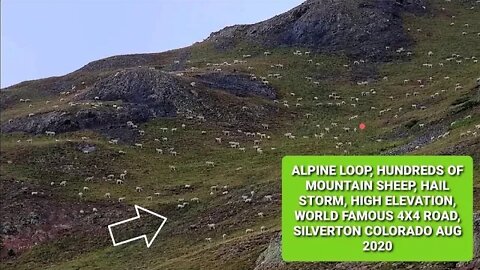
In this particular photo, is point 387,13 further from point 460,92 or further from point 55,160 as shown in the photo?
point 55,160

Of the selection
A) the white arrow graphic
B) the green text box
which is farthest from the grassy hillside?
the green text box

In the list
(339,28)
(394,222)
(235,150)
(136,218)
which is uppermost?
(339,28)

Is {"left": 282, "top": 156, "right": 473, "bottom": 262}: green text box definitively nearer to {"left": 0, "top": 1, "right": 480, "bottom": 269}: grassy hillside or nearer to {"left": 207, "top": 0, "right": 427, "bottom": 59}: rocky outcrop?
{"left": 0, "top": 1, "right": 480, "bottom": 269}: grassy hillside

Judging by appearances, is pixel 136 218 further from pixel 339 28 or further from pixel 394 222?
pixel 339 28

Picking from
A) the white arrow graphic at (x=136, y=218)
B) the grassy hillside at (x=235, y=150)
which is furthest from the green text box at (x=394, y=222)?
the white arrow graphic at (x=136, y=218)

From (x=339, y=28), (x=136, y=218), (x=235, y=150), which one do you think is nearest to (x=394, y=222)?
(x=136, y=218)

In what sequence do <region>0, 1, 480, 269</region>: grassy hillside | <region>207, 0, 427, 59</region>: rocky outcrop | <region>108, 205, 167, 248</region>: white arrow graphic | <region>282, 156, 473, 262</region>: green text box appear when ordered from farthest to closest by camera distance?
1. <region>207, 0, 427, 59</region>: rocky outcrop
2. <region>108, 205, 167, 248</region>: white arrow graphic
3. <region>0, 1, 480, 269</region>: grassy hillside
4. <region>282, 156, 473, 262</region>: green text box

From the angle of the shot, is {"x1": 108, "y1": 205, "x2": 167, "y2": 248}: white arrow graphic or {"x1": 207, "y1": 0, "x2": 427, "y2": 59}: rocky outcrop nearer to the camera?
{"x1": 108, "y1": 205, "x2": 167, "y2": 248}: white arrow graphic
